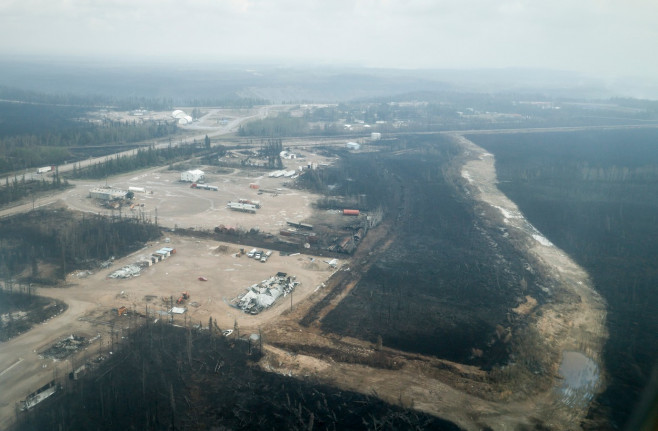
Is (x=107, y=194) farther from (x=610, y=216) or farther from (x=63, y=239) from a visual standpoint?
(x=610, y=216)

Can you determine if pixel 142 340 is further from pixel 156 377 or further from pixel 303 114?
pixel 303 114

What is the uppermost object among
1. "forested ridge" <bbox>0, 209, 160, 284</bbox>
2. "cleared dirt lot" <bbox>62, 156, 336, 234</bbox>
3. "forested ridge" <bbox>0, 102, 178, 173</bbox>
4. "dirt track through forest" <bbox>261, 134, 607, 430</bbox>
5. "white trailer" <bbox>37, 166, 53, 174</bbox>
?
"forested ridge" <bbox>0, 102, 178, 173</bbox>

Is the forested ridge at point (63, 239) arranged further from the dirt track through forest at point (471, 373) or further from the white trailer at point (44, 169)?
the dirt track through forest at point (471, 373)

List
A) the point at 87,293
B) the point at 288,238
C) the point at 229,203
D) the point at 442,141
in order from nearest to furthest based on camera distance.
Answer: the point at 87,293
the point at 288,238
the point at 229,203
the point at 442,141

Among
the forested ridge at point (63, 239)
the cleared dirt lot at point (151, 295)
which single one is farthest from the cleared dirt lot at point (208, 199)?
the cleared dirt lot at point (151, 295)

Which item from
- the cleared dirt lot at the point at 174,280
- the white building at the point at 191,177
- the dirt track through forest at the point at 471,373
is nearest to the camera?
the dirt track through forest at the point at 471,373

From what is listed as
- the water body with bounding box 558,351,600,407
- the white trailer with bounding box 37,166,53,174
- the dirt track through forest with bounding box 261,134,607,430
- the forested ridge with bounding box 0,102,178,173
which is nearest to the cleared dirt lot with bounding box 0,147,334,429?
the dirt track through forest with bounding box 261,134,607,430

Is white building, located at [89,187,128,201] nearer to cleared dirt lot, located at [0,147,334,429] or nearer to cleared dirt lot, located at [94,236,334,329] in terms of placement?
cleared dirt lot, located at [0,147,334,429]

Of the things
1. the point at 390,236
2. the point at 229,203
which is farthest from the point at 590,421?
the point at 229,203
